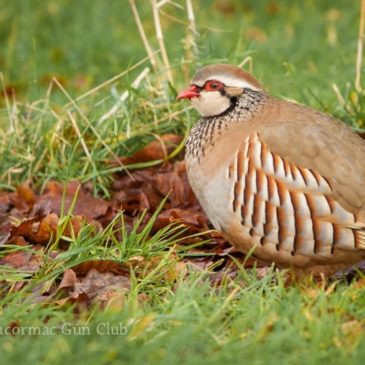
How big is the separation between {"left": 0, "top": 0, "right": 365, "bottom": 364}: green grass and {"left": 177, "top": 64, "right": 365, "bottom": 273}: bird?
19 cm

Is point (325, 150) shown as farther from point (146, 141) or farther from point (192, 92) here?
point (146, 141)

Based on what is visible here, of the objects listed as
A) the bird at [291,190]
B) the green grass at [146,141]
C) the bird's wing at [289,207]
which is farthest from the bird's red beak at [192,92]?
the green grass at [146,141]

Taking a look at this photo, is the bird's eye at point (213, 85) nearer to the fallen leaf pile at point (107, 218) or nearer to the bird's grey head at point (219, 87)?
the bird's grey head at point (219, 87)

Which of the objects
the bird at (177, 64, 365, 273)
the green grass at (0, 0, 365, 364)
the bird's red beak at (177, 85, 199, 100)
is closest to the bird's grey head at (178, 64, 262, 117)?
the bird's red beak at (177, 85, 199, 100)

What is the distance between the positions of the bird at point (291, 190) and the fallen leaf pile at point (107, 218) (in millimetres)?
289

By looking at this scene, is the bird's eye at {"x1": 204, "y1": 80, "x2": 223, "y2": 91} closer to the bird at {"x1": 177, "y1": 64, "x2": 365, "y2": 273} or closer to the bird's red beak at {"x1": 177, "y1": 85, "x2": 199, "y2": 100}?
the bird's red beak at {"x1": 177, "y1": 85, "x2": 199, "y2": 100}

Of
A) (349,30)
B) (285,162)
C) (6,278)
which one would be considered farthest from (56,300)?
(349,30)

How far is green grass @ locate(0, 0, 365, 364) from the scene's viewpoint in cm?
416

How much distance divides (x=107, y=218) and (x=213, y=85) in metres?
1.08

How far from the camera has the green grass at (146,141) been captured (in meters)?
4.16

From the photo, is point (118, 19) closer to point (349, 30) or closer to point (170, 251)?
→ point (349, 30)

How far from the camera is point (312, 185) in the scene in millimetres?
5176

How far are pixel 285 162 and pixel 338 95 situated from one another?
6.32ft

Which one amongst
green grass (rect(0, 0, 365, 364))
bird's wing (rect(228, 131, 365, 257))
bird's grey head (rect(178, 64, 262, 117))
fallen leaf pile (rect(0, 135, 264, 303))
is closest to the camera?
green grass (rect(0, 0, 365, 364))
